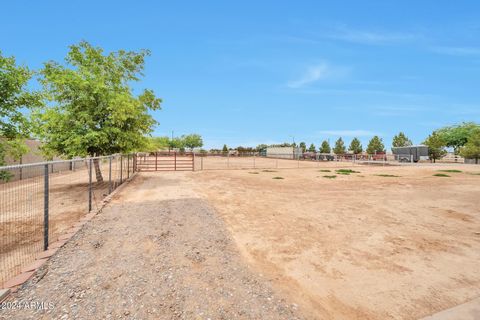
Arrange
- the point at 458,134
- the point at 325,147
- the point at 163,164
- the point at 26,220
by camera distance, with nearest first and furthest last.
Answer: the point at 26,220 → the point at 163,164 → the point at 458,134 → the point at 325,147

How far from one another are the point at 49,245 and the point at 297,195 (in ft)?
32.2

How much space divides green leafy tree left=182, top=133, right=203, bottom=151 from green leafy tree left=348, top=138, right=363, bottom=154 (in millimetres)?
73536

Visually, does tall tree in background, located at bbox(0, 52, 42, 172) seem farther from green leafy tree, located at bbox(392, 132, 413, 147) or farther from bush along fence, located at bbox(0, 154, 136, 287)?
green leafy tree, located at bbox(392, 132, 413, 147)

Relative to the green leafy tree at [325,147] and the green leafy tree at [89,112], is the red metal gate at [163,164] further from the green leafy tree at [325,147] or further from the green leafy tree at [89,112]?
the green leafy tree at [325,147]

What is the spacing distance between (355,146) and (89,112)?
3794 inches

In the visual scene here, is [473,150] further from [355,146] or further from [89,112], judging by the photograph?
[89,112]

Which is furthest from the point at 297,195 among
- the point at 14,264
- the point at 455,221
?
the point at 14,264

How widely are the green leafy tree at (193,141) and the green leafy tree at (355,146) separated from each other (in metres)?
73.5

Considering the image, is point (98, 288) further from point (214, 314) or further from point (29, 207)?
point (29, 207)

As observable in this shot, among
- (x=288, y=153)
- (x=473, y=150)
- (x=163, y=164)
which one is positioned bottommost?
(x=163, y=164)

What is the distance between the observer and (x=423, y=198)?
12133 mm

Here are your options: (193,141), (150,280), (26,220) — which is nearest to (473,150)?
(150,280)

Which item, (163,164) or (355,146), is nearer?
(163,164)

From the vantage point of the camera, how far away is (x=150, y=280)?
4320mm
